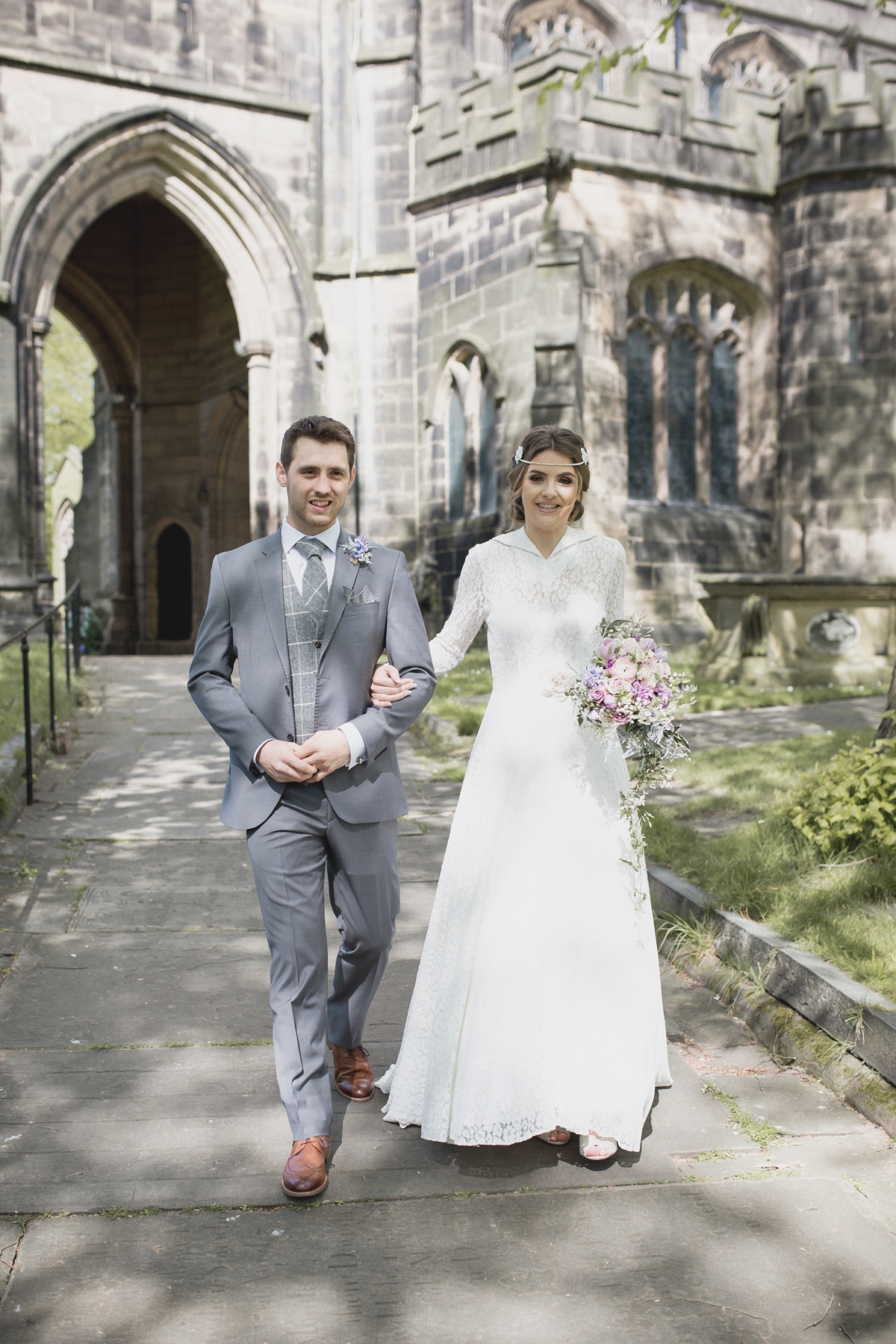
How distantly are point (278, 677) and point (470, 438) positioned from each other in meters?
12.2

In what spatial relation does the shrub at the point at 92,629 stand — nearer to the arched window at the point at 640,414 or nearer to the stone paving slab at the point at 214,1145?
the arched window at the point at 640,414

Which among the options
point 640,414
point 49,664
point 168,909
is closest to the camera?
point 168,909

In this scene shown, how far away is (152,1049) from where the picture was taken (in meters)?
3.49

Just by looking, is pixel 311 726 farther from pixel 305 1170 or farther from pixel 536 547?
pixel 305 1170

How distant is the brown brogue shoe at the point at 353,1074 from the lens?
10.3ft

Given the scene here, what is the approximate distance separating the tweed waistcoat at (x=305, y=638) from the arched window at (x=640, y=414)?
40.4 feet

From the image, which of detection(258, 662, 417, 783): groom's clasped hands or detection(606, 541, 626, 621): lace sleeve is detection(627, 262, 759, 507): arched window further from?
detection(258, 662, 417, 783): groom's clasped hands

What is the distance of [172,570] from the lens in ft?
69.1

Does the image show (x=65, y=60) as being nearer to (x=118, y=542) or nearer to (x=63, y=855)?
(x=118, y=542)

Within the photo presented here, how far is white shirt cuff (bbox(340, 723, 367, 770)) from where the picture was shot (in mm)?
2738

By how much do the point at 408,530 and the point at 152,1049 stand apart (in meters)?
12.2

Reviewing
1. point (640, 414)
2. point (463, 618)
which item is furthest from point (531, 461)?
point (640, 414)

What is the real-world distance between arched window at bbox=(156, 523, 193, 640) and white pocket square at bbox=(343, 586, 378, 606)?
18.6 meters

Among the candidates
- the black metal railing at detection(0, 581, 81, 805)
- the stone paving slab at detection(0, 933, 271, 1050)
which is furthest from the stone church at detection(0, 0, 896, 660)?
the stone paving slab at detection(0, 933, 271, 1050)
